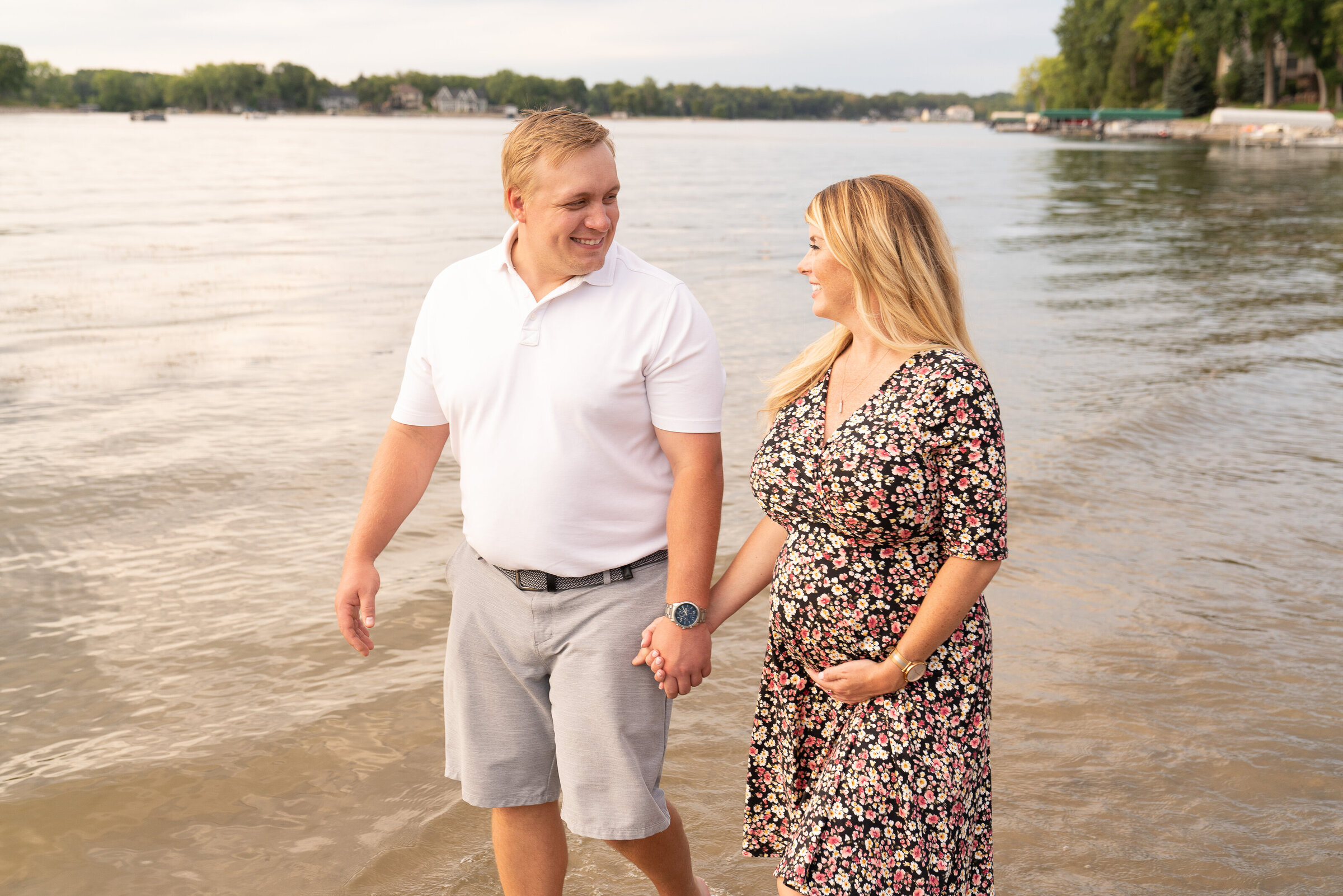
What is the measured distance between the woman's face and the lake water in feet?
6.57

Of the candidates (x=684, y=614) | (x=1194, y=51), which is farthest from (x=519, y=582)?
(x=1194, y=51)

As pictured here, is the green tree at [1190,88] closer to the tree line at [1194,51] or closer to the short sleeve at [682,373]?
the tree line at [1194,51]

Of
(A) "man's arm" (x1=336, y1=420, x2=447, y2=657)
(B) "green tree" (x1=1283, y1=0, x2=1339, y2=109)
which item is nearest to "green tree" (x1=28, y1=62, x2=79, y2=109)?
(B) "green tree" (x1=1283, y1=0, x2=1339, y2=109)

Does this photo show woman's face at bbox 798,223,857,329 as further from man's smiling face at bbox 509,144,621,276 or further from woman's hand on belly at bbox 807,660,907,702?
woman's hand on belly at bbox 807,660,907,702

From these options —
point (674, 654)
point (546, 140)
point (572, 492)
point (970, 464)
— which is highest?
point (546, 140)

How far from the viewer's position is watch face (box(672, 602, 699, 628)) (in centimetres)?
260

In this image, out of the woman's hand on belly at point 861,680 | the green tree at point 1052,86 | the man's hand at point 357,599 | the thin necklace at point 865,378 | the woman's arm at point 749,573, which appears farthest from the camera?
the green tree at point 1052,86

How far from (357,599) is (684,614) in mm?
915

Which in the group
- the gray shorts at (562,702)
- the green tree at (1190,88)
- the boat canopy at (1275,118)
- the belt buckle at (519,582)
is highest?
the green tree at (1190,88)

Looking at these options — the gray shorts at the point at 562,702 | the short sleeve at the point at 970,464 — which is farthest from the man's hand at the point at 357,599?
the short sleeve at the point at 970,464

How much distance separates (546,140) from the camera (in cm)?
256

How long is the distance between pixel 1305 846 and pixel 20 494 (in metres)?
7.51

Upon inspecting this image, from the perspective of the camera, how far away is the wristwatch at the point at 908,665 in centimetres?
242

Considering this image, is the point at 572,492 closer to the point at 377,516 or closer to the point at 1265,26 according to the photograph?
the point at 377,516
